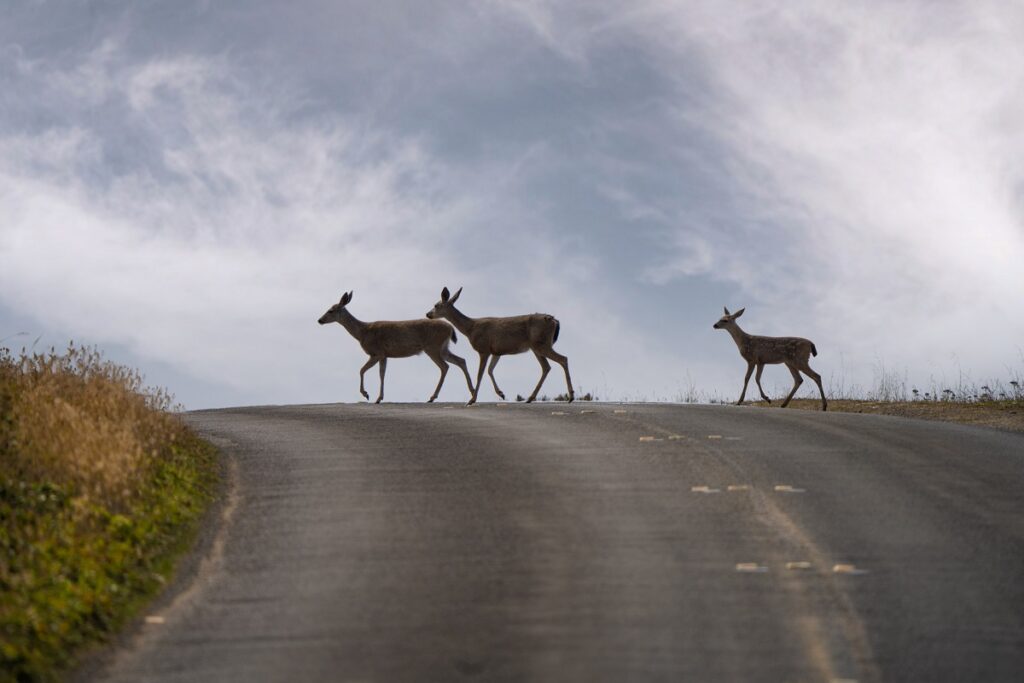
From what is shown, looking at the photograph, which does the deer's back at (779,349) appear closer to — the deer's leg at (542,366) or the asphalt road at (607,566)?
the deer's leg at (542,366)

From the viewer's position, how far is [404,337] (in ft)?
90.8

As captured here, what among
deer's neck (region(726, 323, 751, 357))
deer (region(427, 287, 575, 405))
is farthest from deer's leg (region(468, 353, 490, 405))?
deer's neck (region(726, 323, 751, 357))

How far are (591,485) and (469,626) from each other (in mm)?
4419

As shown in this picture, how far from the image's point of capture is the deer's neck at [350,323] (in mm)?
29188

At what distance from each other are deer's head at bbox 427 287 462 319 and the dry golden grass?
10.2 m

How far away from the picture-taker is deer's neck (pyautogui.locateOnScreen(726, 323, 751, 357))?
26531mm

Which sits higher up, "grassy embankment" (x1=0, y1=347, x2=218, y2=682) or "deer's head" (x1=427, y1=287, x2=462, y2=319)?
"deer's head" (x1=427, y1=287, x2=462, y2=319)

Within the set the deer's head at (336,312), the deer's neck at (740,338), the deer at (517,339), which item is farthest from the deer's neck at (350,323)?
the deer's neck at (740,338)

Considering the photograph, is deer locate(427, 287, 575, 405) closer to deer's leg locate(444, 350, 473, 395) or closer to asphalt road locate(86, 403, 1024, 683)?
deer's leg locate(444, 350, 473, 395)

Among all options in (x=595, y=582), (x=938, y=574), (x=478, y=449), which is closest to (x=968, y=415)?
(x=478, y=449)

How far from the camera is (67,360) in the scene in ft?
58.0

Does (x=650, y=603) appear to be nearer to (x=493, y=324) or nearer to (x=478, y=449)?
(x=478, y=449)

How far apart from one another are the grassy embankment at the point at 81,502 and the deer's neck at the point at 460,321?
10.2m

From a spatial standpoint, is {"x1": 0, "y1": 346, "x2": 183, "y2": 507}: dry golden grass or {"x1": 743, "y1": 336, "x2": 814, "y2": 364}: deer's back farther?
{"x1": 743, "y1": 336, "x2": 814, "y2": 364}: deer's back
